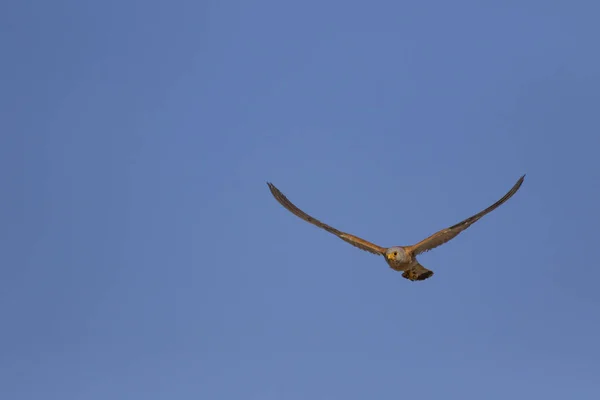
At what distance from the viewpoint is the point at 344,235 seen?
9075 cm

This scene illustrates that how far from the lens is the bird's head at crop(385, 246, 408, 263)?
88000 millimetres

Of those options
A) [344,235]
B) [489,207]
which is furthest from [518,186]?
[344,235]

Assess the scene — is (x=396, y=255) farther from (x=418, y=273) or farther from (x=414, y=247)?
(x=418, y=273)

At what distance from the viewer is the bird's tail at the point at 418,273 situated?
294ft

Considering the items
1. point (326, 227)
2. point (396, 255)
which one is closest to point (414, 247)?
point (396, 255)

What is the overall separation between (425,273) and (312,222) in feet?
18.5

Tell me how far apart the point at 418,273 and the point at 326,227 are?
4.68m

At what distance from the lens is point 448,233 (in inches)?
3489

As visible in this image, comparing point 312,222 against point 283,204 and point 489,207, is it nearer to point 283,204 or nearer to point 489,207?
point 283,204

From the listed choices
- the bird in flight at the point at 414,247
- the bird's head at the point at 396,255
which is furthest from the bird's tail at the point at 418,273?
the bird's head at the point at 396,255

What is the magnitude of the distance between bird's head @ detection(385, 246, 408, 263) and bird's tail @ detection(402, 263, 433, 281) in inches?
54.6

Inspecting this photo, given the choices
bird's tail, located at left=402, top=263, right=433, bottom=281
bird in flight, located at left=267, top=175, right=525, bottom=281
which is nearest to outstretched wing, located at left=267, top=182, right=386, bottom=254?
bird in flight, located at left=267, top=175, right=525, bottom=281

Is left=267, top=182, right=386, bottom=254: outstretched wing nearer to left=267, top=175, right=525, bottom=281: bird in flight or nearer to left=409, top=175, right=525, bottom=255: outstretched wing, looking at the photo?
left=267, top=175, right=525, bottom=281: bird in flight

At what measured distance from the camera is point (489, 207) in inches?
3423
